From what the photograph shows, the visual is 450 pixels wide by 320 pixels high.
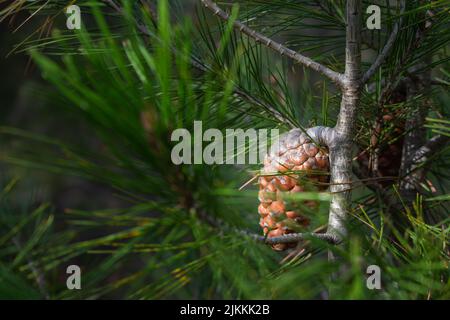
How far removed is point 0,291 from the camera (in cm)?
60

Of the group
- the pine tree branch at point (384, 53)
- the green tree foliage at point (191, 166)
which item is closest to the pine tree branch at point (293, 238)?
the green tree foliage at point (191, 166)

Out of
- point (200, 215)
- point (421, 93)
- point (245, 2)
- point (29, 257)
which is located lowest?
point (29, 257)

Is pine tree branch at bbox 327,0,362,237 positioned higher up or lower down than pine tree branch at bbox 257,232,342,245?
higher up

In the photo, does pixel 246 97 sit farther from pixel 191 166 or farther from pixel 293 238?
pixel 191 166

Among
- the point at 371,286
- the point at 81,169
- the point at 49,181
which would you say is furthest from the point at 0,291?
the point at 49,181

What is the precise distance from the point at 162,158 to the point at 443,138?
56 cm

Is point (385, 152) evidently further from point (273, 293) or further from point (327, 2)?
point (273, 293)

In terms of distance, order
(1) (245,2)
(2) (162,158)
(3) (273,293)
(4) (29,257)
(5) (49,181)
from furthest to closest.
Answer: (5) (49,181), (4) (29,257), (1) (245,2), (3) (273,293), (2) (162,158)

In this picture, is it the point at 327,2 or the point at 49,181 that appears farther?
the point at 49,181

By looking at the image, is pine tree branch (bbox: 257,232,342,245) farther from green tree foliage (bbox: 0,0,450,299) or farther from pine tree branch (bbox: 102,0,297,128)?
pine tree branch (bbox: 102,0,297,128)

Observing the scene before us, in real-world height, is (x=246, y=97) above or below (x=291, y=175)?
above

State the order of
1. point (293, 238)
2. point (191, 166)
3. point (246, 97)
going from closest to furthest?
point (191, 166)
point (293, 238)
point (246, 97)

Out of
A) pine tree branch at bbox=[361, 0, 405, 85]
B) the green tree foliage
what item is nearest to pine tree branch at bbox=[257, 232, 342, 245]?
the green tree foliage

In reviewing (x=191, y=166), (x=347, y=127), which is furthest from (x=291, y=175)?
(x=191, y=166)
